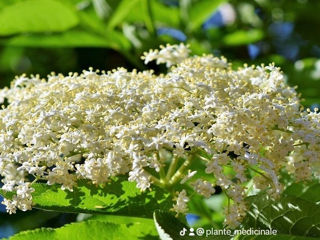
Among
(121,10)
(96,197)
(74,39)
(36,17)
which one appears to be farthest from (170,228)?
(74,39)

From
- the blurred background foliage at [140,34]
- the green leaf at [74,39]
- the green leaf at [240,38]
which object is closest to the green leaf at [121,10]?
the blurred background foliage at [140,34]

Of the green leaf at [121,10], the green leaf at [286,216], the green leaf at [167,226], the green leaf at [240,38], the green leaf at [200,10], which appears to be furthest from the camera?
the green leaf at [240,38]

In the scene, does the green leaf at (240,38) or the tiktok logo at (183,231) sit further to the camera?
the green leaf at (240,38)

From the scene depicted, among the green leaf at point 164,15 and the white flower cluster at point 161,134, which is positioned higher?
the green leaf at point 164,15

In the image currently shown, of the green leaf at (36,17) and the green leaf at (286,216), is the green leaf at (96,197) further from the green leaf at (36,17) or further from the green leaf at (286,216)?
the green leaf at (36,17)

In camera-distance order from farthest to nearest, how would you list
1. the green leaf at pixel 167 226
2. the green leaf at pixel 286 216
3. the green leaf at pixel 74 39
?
the green leaf at pixel 74 39 → the green leaf at pixel 286 216 → the green leaf at pixel 167 226

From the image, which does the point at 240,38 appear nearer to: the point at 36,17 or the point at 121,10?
the point at 121,10

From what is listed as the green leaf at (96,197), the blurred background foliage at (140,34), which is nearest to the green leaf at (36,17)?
the blurred background foliage at (140,34)

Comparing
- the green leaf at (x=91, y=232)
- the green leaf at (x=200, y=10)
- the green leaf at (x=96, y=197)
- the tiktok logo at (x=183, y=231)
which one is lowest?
the tiktok logo at (x=183, y=231)
